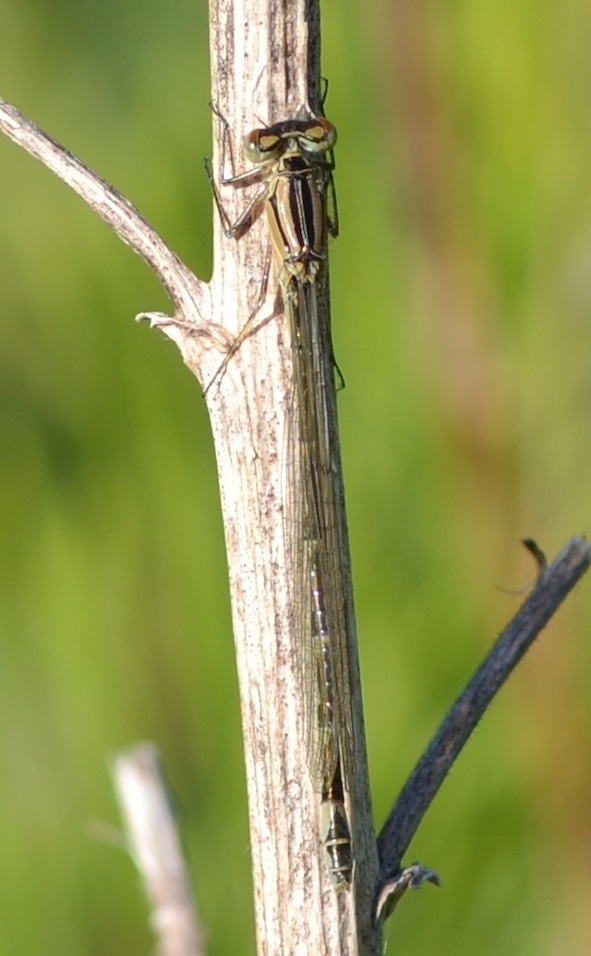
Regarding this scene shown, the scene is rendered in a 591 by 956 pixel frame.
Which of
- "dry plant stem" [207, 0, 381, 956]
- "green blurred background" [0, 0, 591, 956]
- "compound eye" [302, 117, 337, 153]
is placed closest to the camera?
"dry plant stem" [207, 0, 381, 956]

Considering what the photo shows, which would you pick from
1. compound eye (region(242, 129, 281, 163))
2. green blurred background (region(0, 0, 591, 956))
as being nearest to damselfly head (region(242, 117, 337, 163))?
compound eye (region(242, 129, 281, 163))

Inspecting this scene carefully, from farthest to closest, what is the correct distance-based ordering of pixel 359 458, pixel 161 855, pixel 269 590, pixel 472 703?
1. pixel 359 458
2. pixel 161 855
3. pixel 472 703
4. pixel 269 590

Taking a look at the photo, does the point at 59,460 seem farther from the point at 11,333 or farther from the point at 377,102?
the point at 377,102

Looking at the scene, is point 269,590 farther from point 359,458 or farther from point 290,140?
point 359,458

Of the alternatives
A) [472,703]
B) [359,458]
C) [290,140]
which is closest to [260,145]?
[290,140]

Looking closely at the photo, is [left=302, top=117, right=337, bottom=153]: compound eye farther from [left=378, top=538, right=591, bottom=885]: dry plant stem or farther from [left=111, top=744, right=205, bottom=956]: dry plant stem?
[left=111, top=744, right=205, bottom=956]: dry plant stem

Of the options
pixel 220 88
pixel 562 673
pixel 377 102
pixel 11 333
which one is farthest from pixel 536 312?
pixel 220 88
